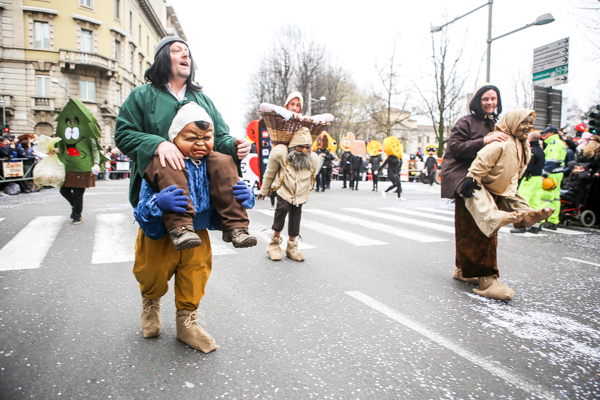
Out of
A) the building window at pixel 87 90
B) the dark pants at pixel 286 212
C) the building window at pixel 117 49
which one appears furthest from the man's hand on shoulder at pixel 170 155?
the building window at pixel 117 49

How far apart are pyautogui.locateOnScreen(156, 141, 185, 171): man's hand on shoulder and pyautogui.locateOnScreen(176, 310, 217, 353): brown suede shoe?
94cm

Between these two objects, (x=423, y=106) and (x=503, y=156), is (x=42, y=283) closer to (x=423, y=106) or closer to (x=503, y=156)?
(x=503, y=156)

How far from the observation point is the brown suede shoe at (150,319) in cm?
272

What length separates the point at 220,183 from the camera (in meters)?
2.43

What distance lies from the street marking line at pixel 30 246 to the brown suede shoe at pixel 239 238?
3.33 metres

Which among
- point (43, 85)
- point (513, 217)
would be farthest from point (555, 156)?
point (43, 85)

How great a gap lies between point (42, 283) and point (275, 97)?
1452 inches

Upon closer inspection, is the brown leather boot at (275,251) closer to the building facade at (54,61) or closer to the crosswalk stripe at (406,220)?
the crosswalk stripe at (406,220)

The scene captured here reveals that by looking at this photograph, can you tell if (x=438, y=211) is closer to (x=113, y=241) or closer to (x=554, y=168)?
(x=554, y=168)

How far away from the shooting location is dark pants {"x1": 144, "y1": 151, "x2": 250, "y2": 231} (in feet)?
7.39

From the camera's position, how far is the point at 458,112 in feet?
108

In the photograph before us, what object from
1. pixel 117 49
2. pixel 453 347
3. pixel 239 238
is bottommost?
pixel 453 347

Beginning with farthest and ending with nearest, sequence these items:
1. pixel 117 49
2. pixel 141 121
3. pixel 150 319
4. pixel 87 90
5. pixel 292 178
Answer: pixel 117 49
pixel 87 90
pixel 292 178
pixel 150 319
pixel 141 121

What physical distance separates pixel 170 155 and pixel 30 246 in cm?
450
